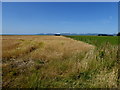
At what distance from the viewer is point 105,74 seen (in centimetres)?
A: 308

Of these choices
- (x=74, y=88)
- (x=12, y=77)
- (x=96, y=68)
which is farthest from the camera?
(x=96, y=68)

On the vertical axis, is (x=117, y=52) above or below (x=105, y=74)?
above

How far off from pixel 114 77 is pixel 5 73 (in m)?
2.11

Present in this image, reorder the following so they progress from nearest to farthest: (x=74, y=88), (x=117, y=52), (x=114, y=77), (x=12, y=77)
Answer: (x=74, y=88) → (x=114, y=77) → (x=12, y=77) → (x=117, y=52)

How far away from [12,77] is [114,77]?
1882mm

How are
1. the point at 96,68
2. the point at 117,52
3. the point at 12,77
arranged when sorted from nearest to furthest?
1. the point at 12,77
2. the point at 96,68
3. the point at 117,52

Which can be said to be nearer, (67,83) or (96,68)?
(67,83)

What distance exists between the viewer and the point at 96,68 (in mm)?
3500

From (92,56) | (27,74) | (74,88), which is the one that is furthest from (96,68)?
(27,74)

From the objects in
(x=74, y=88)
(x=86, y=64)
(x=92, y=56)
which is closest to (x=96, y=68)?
(x=86, y=64)

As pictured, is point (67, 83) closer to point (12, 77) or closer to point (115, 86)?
point (115, 86)

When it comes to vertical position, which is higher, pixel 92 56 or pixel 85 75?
pixel 92 56

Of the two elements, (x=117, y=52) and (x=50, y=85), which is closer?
(x=50, y=85)

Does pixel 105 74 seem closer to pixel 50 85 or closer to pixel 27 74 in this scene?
pixel 50 85
